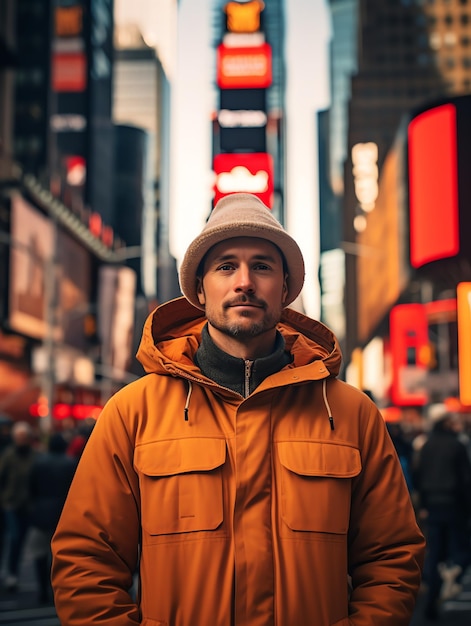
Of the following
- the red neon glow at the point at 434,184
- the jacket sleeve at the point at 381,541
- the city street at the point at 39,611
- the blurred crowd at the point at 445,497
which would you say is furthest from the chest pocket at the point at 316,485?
the red neon glow at the point at 434,184

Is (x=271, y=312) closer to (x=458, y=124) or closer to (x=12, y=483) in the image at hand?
(x=12, y=483)

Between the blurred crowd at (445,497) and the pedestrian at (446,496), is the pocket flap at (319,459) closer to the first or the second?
the blurred crowd at (445,497)

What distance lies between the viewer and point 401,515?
10.9 ft

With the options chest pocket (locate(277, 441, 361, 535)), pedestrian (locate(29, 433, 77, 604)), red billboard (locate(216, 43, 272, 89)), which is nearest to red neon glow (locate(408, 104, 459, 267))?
red billboard (locate(216, 43, 272, 89))

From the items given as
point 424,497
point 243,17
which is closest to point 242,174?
point 243,17

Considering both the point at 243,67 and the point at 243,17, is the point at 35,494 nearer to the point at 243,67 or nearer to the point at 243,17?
the point at 243,67

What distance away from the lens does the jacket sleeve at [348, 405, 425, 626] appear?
3158 mm

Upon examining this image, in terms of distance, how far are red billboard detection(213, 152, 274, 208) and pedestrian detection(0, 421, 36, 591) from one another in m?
22.9

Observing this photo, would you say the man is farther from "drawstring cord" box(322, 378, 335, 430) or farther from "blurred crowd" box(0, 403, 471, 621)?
"blurred crowd" box(0, 403, 471, 621)

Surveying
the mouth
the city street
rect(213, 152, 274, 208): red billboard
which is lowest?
the city street

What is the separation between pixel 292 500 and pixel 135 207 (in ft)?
541

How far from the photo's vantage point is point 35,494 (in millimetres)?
11328

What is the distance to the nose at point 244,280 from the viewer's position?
3.37 metres

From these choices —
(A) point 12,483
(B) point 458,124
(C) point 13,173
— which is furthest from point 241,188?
(C) point 13,173
